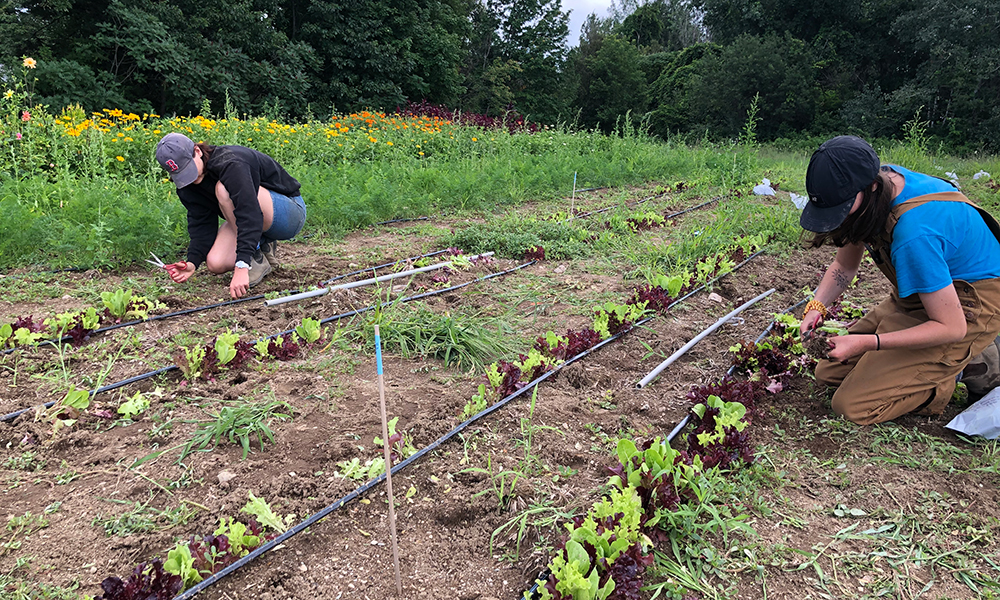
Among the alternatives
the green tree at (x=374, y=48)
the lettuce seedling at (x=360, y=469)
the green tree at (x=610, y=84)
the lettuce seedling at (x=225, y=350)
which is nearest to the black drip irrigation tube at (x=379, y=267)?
the lettuce seedling at (x=225, y=350)

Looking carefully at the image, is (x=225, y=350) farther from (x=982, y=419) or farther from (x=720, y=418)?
(x=982, y=419)

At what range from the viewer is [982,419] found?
256 centimetres

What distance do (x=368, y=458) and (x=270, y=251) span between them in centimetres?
262

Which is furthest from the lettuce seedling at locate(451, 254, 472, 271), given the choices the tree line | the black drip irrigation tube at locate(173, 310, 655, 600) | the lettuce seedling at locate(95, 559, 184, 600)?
the tree line

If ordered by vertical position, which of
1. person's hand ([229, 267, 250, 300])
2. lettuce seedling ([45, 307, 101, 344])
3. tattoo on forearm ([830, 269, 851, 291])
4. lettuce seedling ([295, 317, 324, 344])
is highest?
tattoo on forearm ([830, 269, 851, 291])

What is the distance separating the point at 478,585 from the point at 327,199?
4.63 m

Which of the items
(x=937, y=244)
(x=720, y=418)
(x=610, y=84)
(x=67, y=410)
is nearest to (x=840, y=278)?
(x=937, y=244)

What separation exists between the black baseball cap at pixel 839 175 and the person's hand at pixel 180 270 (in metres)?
3.62

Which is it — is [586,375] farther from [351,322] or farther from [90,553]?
[90,553]

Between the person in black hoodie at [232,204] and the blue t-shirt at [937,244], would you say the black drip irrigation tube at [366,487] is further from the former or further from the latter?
the person in black hoodie at [232,204]

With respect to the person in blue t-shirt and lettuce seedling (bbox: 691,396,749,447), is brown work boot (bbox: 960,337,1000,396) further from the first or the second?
lettuce seedling (bbox: 691,396,749,447)

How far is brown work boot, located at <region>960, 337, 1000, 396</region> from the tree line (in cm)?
812

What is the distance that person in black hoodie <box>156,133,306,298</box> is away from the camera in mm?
3508

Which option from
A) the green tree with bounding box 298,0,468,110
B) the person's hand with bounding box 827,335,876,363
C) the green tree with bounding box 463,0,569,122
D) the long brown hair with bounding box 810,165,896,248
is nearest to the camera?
the long brown hair with bounding box 810,165,896,248
